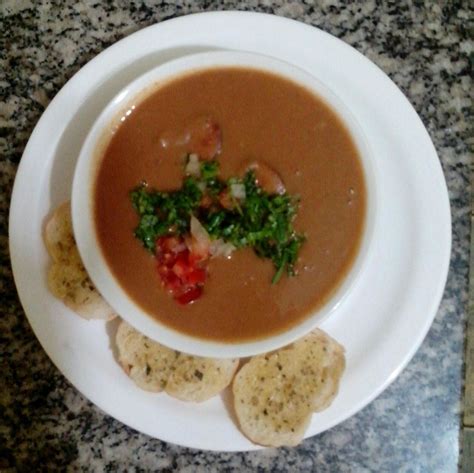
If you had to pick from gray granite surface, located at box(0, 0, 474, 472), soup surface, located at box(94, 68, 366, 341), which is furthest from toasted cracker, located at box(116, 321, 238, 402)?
gray granite surface, located at box(0, 0, 474, 472)

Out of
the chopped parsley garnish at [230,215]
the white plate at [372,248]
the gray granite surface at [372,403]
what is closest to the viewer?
the chopped parsley garnish at [230,215]

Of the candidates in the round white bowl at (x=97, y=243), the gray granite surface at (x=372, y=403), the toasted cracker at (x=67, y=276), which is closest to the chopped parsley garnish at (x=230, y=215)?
the round white bowl at (x=97, y=243)

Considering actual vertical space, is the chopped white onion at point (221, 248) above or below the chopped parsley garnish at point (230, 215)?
below

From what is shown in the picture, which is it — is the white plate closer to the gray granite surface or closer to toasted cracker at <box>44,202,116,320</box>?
toasted cracker at <box>44,202,116,320</box>

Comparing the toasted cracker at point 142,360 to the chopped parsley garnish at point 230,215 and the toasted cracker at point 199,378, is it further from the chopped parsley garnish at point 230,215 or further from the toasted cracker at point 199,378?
the chopped parsley garnish at point 230,215

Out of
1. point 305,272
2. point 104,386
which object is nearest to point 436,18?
point 305,272

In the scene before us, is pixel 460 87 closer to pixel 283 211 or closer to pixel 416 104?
pixel 416 104
